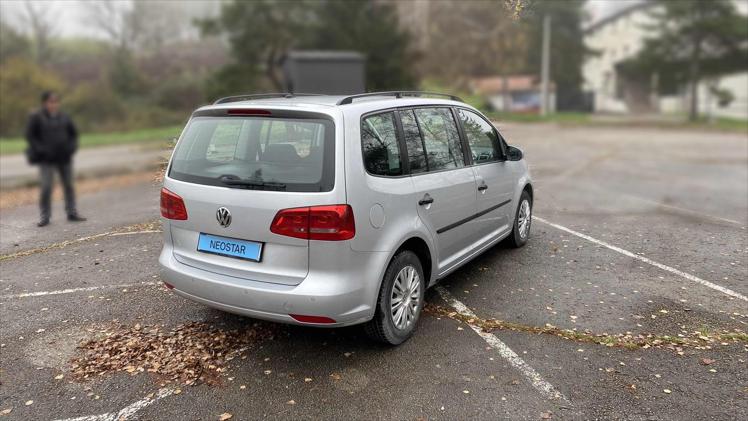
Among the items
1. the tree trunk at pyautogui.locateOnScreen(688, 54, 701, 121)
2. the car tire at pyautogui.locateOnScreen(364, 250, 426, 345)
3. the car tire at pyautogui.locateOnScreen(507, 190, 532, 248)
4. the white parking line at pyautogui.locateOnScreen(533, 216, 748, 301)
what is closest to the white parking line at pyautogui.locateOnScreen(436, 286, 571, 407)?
the car tire at pyautogui.locateOnScreen(364, 250, 426, 345)

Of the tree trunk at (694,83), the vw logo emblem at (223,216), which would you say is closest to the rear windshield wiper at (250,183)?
the vw logo emblem at (223,216)

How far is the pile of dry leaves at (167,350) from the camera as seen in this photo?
11.9 ft

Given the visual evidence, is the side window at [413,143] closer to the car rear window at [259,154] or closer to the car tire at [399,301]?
the car tire at [399,301]

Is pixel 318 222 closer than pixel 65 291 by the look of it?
Yes

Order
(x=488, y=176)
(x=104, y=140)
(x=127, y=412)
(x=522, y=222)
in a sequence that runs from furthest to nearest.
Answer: (x=104, y=140) → (x=522, y=222) → (x=488, y=176) → (x=127, y=412)

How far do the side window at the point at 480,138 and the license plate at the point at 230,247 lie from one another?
7.42 feet

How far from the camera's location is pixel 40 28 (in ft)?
132

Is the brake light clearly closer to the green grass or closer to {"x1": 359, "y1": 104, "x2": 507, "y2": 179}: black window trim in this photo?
{"x1": 359, "y1": 104, "x2": 507, "y2": 179}: black window trim

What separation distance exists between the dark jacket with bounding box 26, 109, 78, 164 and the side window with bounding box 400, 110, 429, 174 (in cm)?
596

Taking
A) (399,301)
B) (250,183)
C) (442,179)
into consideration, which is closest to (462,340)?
(399,301)

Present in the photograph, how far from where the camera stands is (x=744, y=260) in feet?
19.4

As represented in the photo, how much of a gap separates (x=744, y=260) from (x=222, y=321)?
5373 mm

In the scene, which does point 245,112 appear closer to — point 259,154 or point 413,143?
point 259,154

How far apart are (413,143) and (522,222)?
2615 millimetres
